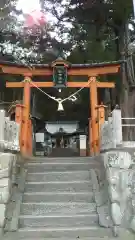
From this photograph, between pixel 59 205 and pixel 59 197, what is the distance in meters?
0.28

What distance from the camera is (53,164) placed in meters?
7.84

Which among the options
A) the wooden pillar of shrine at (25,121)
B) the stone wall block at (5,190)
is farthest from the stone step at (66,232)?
the wooden pillar of shrine at (25,121)

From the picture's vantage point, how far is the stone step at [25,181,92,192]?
21.6 feet

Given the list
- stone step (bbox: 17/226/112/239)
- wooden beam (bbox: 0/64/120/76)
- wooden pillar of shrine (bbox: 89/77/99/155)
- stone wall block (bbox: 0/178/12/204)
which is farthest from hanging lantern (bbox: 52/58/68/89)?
stone step (bbox: 17/226/112/239)

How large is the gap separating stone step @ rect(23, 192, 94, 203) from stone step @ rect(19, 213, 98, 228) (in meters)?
0.55

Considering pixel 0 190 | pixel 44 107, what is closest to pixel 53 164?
pixel 0 190

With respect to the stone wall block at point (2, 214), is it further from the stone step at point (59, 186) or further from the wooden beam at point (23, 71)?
the wooden beam at point (23, 71)

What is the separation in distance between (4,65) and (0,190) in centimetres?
687

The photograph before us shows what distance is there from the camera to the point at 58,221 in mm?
5676

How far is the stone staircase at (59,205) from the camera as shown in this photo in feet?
17.5

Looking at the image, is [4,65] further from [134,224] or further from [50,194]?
[134,224]

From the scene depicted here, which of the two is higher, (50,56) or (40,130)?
→ (50,56)

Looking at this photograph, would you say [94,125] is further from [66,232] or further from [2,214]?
[2,214]

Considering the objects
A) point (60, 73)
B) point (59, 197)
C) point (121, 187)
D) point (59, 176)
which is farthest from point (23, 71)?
point (121, 187)
